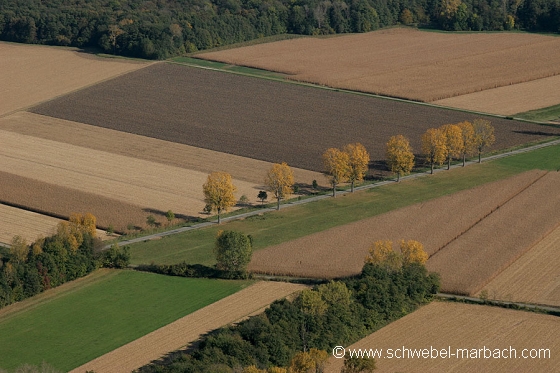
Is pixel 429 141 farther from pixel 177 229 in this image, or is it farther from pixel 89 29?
pixel 89 29

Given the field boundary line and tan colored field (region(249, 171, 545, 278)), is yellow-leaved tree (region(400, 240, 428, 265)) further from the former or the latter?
the field boundary line

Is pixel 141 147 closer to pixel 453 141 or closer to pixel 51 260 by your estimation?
pixel 453 141

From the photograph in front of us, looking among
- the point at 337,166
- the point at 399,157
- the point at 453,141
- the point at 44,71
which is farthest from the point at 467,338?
the point at 44,71

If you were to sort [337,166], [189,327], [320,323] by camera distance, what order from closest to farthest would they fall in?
[320,323] → [189,327] → [337,166]

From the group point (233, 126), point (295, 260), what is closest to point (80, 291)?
point (295, 260)

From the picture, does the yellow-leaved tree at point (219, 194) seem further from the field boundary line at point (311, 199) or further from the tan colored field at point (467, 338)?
the tan colored field at point (467, 338)

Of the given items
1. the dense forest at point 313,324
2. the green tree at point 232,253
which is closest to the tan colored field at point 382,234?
the green tree at point 232,253
